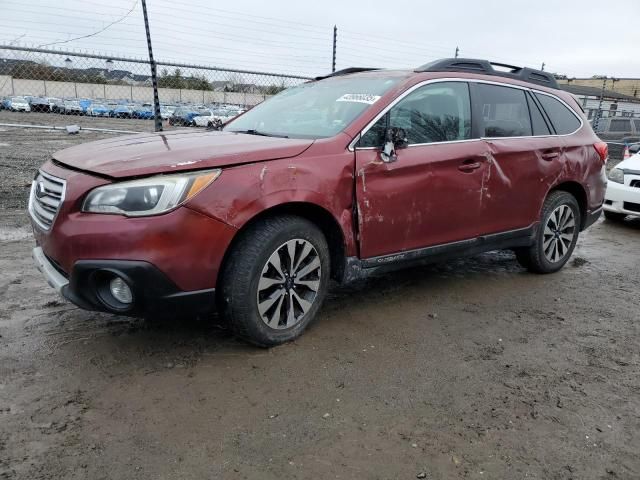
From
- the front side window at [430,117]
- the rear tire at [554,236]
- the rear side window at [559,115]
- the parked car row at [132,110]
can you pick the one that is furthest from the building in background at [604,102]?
the front side window at [430,117]

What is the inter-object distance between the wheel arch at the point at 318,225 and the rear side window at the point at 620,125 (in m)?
19.1

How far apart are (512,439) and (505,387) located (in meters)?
0.49

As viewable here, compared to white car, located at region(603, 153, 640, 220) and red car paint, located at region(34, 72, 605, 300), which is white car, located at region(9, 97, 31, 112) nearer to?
white car, located at region(603, 153, 640, 220)

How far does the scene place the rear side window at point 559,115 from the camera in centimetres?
477

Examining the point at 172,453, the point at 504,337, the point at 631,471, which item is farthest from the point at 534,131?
the point at 172,453

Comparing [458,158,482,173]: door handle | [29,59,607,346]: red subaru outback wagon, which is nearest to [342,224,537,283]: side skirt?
[29,59,607,346]: red subaru outback wagon

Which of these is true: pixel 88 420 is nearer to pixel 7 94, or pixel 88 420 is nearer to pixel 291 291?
pixel 291 291

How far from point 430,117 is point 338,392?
2117 millimetres

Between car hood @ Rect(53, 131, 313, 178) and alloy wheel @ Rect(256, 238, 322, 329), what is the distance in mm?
558

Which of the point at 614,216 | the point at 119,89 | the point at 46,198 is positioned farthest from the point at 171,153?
the point at 119,89

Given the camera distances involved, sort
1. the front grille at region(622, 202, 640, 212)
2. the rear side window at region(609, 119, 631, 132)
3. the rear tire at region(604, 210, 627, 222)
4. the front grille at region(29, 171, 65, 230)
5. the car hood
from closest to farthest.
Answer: the car hood, the front grille at region(29, 171, 65, 230), the front grille at region(622, 202, 640, 212), the rear tire at region(604, 210, 627, 222), the rear side window at region(609, 119, 631, 132)

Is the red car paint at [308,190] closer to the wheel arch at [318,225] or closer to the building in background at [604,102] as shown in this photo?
the wheel arch at [318,225]

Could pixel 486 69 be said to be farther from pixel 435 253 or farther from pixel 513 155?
pixel 435 253

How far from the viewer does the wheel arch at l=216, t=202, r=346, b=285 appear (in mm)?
2951
